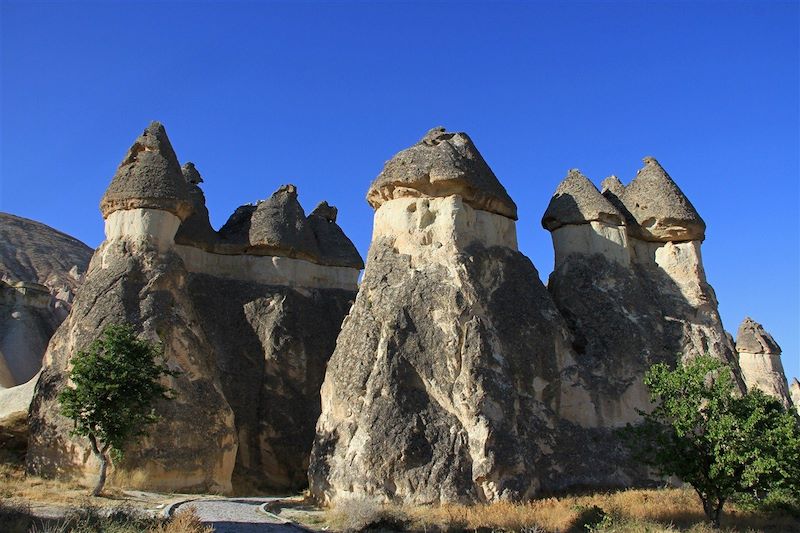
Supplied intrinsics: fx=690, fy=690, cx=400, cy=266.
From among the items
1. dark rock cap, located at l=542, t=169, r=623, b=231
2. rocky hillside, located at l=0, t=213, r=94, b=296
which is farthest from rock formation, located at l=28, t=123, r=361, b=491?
rocky hillside, located at l=0, t=213, r=94, b=296

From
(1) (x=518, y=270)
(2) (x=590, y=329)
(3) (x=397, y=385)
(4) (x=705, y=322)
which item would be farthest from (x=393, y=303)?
(4) (x=705, y=322)

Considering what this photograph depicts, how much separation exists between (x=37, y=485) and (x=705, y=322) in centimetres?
1803

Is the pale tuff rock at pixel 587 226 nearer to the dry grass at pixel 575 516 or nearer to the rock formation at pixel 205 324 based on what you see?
the dry grass at pixel 575 516

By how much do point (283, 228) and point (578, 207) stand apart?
32.6 ft

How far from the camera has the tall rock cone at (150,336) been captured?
15914 mm

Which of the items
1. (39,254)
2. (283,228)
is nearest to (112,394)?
(283,228)

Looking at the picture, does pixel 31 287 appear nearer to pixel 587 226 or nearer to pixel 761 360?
pixel 587 226

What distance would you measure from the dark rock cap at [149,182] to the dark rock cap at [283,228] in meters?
3.86

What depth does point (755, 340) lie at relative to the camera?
34.5 metres

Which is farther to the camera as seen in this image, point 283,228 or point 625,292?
point 283,228

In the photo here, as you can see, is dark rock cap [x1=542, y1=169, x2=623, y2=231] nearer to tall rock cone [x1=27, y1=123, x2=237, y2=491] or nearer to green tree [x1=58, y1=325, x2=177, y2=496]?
tall rock cone [x1=27, y1=123, x2=237, y2=491]

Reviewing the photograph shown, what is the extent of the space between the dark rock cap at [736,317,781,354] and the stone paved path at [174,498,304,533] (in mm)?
28267

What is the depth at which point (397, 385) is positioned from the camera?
15.3m

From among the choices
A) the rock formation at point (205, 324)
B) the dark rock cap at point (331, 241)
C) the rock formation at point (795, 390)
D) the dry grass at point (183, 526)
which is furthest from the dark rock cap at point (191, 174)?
the rock formation at point (795, 390)
